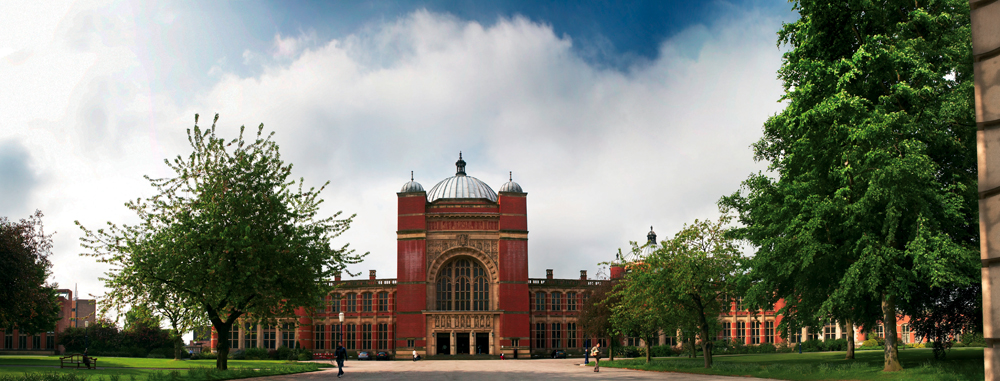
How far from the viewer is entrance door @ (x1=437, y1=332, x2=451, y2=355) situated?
67.9 metres

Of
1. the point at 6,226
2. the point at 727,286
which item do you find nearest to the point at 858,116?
the point at 727,286

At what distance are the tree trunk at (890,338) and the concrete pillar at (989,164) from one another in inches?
929

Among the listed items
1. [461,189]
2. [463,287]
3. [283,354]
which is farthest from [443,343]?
[461,189]

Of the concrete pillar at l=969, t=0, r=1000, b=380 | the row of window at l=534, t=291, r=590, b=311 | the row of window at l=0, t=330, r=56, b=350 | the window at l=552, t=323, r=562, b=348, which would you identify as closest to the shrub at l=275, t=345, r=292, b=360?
the row of window at l=534, t=291, r=590, b=311

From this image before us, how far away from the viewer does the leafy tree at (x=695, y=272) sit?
3631 cm

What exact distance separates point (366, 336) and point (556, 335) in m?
20.7

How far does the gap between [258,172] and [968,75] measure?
27.4m

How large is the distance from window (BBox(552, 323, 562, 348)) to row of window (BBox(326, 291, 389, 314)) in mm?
18289

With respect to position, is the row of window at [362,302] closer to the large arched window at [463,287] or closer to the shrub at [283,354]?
the shrub at [283,354]

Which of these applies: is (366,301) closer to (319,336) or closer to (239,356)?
(319,336)

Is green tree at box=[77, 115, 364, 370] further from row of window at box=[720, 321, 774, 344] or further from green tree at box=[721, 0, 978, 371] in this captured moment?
row of window at box=[720, 321, 774, 344]

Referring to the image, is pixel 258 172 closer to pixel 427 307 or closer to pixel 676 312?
pixel 676 312

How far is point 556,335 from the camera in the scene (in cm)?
7462

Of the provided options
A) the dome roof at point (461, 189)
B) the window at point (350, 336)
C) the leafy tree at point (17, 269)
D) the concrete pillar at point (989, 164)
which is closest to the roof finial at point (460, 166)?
the dome roof at point (461, 189)
